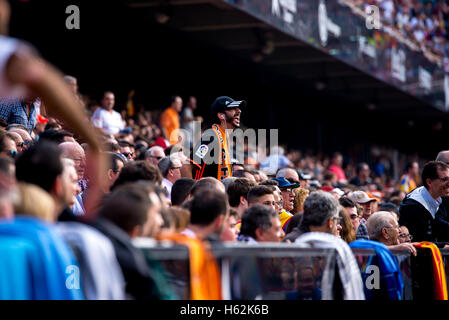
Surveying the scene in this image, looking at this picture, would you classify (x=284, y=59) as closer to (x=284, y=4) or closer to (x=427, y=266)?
(x=284, y=4)

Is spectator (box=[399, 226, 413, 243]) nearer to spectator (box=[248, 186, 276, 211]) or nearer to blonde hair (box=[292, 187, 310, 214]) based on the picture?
blonde hair (box=[292, 187, 310, 214])

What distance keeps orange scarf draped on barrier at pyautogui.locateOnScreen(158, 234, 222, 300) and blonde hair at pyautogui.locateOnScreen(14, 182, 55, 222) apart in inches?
25.2

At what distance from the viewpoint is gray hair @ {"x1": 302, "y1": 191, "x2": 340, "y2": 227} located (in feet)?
15.2

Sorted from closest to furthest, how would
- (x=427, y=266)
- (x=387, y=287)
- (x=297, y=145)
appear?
(x=387, y=287) → (x=427, y=266) → (x=297, y=145)

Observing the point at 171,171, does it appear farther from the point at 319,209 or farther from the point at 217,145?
the point at 319,209

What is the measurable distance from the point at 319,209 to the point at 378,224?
1355 mm

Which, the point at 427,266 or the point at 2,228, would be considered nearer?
the point at 2,228

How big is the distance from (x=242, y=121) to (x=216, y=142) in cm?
1149

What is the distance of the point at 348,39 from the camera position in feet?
55.2

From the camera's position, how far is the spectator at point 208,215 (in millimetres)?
4148

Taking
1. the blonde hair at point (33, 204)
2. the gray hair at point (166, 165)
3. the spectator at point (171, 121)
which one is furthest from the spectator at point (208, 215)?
the spectator at point (171, 121)

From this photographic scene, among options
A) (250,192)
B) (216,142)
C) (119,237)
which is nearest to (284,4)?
(216,142)

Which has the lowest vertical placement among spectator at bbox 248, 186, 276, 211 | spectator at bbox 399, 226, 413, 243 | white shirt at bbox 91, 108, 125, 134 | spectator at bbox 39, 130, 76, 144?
spectator at bbox 399, 226, 413, 243

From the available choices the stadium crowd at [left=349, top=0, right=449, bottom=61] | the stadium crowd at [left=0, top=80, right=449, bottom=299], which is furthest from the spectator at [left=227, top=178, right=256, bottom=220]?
the stadium crowd at [left=349, top=0, right=449, bottom=61]
